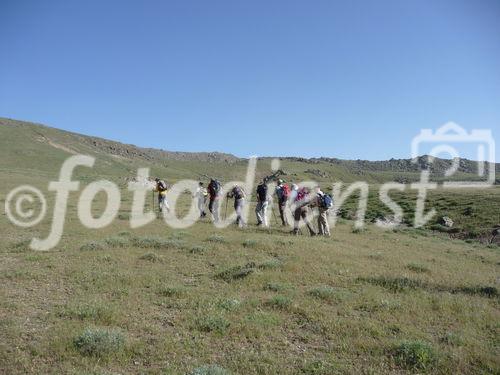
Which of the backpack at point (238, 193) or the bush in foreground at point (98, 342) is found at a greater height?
the backpack at point (238, 193)

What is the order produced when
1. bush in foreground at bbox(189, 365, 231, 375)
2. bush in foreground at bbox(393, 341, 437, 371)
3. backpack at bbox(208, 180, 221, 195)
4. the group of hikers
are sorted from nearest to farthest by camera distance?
bush in foreground at bbox(189, 365, 231, 375)
bush in foreground at bbox(393, 341, 437, 371)
the group of hikers
backpack at bbox(208, 180, 221, 195)

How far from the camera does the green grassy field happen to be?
26.4 feet

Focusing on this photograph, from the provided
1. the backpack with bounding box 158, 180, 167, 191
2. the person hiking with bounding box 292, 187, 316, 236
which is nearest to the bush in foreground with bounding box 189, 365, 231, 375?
the person hiking with bounding box 292, 187, 316, 236

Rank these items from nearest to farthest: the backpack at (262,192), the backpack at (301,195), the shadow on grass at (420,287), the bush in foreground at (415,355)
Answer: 1. the bush in foreground at (415,355)
2. the shadow on grass at (420,287)
3. the backpack at (301,195)
4. the backpack at (262,192)

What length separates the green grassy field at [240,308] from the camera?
8039 mm

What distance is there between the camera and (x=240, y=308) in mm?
10688

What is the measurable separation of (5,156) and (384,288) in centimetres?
13169

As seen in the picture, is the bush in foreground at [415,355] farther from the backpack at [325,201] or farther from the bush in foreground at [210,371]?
the backpack at [325,201]

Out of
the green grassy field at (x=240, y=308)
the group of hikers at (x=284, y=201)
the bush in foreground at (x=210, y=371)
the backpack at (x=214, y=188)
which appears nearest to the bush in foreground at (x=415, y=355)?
the green grassy field at (x=240, y=308)

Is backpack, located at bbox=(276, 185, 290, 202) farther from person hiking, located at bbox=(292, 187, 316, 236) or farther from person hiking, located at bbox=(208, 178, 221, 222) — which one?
person hiking, located at bbox=(208, 178, 221, 222)

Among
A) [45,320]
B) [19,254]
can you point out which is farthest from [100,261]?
[45,320]

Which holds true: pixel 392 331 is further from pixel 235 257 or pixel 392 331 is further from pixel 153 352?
pixel 235 257

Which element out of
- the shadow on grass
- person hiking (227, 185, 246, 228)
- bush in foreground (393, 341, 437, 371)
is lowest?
bush in foreground (393, 341, 437, 371)

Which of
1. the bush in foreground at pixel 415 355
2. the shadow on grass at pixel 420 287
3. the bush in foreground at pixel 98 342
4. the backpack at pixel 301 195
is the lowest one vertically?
the bush in foreground at pixel 98 342
